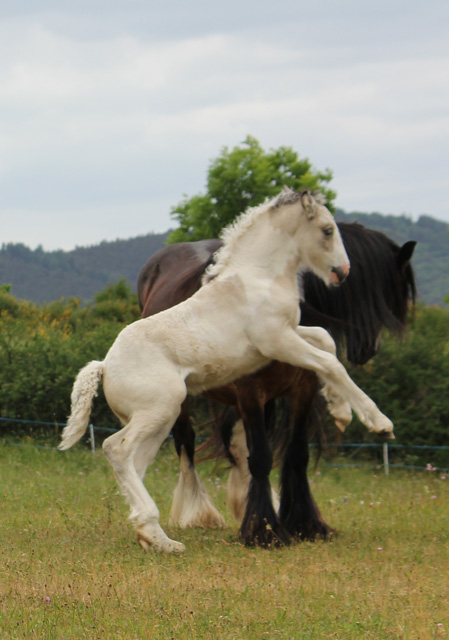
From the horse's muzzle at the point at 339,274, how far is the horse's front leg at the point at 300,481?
992 mm

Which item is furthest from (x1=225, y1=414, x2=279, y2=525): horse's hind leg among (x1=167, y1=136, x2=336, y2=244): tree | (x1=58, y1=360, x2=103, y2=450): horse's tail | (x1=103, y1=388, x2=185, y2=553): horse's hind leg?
(x1=167, y1=136, x2=336, y2=244): tree

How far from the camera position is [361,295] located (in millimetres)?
7609

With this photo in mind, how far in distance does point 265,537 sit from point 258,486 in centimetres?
39

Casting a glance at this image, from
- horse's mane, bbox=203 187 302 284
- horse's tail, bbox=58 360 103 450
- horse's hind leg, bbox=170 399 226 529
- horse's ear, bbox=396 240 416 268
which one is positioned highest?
horse's mane, bbox=203 187 302 284

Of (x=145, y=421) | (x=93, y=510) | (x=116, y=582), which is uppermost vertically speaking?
(x=145, y=421)

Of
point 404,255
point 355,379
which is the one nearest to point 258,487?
point 404,255

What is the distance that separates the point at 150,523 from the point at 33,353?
9378mm

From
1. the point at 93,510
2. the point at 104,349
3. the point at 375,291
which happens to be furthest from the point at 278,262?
the point at 104,349

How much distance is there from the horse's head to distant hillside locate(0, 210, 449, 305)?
131545mm

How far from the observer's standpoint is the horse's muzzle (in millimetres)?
6574

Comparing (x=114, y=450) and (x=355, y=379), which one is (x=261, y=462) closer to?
(x=114, y=450)

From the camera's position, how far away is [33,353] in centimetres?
1520

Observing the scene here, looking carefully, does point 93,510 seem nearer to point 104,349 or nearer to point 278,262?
point 278,262

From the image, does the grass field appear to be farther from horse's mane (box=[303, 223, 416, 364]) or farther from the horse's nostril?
the horse's nostril
